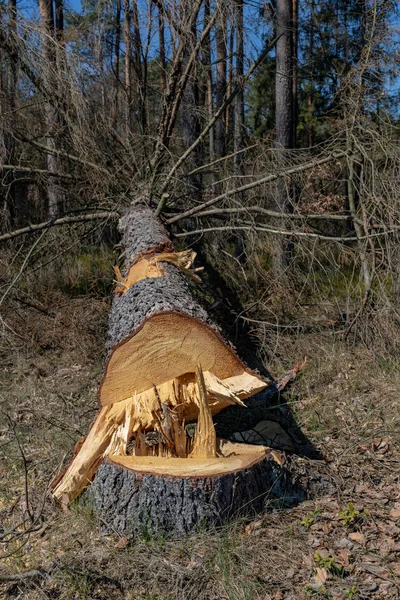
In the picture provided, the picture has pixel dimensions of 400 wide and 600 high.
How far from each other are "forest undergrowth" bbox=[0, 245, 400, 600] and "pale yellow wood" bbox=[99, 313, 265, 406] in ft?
2.16

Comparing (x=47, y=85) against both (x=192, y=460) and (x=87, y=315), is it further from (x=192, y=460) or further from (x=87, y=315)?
(x=192, y=460)

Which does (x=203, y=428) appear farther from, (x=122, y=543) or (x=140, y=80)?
(x=140, y=80)

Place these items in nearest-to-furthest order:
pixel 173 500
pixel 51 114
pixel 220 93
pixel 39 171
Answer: pixel 173 500, pixel 51 114, pixel 39 171, pixel 220 93

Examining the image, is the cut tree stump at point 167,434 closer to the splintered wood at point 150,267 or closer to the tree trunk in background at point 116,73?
the splintered wood at point 150,267

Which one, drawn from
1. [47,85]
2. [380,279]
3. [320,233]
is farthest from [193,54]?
[380,279]

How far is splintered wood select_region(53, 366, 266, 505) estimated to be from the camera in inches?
142

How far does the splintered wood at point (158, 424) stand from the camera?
3607 millimetres

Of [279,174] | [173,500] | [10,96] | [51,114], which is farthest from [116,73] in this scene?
[173,500]

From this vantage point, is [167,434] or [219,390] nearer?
[167,434]

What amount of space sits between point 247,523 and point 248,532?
81 mm

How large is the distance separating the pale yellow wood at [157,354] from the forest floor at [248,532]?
561mm

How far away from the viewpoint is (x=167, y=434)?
142 inches

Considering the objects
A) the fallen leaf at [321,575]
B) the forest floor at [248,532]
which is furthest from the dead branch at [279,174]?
the fallen leaf at [321,575]

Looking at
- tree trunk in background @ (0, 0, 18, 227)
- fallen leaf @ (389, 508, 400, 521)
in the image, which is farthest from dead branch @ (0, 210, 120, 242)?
fallen leaf @ (389, 508, 400, 521)
